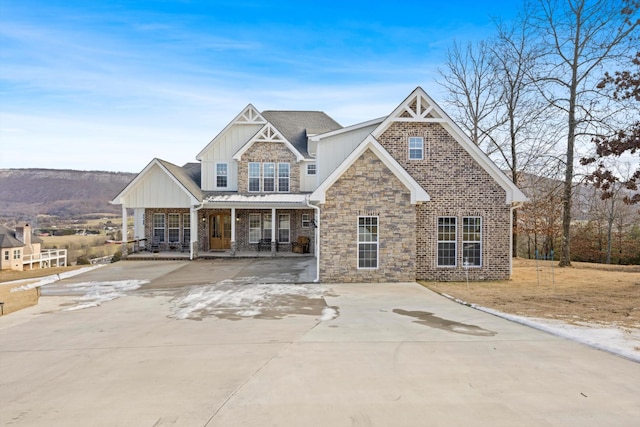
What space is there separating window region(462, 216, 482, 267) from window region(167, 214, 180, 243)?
54.6 feet

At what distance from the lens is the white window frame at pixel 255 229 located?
26047 millimetres

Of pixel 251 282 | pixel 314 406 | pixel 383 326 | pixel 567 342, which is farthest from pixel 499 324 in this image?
pixel 251 282

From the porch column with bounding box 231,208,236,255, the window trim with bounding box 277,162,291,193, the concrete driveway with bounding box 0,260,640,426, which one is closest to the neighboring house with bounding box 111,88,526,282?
the concrete driveway with bounding box 0,260,640,426

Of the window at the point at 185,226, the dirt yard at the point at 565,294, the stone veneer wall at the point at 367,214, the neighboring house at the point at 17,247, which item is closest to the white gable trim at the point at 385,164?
the stone veneer wall at the point at 367,214

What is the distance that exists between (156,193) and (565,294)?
19341 millimetres

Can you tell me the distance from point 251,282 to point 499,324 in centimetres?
910

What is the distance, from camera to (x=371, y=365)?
6.88m

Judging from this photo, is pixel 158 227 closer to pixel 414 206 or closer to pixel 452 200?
pixel 414 206

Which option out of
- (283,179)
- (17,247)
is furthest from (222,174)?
(17,247)

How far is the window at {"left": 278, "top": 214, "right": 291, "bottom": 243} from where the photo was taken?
2597 centimetres

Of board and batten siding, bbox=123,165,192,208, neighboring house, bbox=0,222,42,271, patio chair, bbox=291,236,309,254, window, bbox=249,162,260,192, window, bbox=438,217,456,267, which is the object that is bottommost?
neighboring house, bbox=0,222,42,271

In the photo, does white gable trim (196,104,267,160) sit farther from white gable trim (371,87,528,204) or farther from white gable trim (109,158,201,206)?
white gable trim (371,87,528,204)

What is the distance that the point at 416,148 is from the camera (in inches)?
658

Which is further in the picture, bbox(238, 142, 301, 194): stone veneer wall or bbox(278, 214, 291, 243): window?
bbox(278, 214, 291, 243): window
